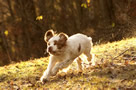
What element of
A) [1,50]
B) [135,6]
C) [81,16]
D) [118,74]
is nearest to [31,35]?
[1,50]

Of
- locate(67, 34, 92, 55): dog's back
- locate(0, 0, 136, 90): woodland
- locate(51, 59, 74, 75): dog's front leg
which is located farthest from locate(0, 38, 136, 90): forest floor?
locate(0, 0, 136, 90): woodland

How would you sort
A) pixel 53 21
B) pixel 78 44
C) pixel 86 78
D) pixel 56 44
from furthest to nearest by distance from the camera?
pixel 53 21 < pixel 78 44 < pixel 56 44 < pixel 86 78

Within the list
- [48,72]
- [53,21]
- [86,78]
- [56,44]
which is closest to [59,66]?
[48,72]

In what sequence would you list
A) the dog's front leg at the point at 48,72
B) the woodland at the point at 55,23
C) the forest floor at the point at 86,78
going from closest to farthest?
the forest floor at the point at 86,78 → the dog's front leg at the point at 48,72 → the woodland at the point at 55,23

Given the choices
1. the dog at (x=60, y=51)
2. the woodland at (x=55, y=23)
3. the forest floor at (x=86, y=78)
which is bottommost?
the forest floor at (x=86, y=78)

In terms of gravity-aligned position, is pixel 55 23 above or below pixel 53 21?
below

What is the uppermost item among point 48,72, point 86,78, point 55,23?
point 55,23

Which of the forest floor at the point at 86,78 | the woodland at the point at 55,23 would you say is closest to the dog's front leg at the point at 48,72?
the forest floor at the point at 86,78

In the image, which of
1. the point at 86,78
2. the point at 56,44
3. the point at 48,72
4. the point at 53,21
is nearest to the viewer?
Result: the point at 86,78

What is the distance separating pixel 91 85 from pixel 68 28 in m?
9.27

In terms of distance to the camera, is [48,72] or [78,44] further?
[78,44]

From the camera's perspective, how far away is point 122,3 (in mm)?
14406

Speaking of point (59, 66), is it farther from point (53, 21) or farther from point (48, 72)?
point (53, 21)

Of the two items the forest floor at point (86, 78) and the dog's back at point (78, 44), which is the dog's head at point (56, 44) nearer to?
the dog's back at point (78, 44)
